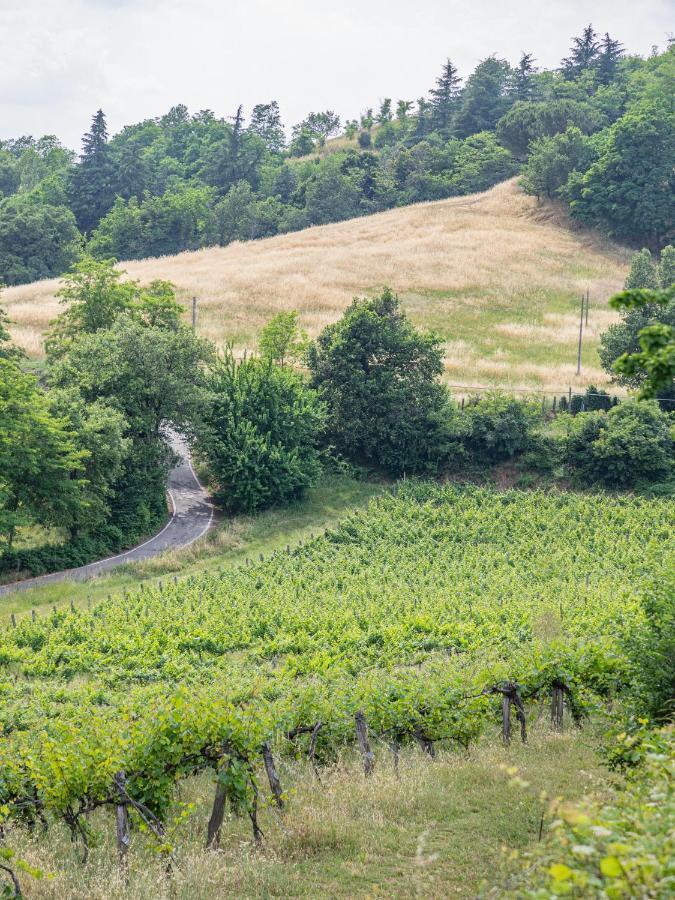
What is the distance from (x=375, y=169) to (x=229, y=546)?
88596mm

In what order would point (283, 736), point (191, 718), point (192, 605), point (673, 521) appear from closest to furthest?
point (191, 718) < point (283, 736) < point (192, 605) < point (673, 521)

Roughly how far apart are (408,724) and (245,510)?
101ft

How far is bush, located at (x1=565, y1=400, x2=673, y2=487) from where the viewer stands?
44062mm

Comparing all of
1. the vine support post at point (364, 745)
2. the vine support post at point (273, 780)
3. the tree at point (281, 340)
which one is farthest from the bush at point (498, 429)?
the vine support post at point (273, 780)

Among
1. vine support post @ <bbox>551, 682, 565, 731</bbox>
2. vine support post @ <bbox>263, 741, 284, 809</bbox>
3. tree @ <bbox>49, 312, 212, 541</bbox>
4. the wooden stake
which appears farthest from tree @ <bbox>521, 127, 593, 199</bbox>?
the wooden stake

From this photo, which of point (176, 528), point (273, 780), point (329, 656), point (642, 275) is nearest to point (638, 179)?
point (642, 275)

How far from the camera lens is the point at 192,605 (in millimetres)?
30594

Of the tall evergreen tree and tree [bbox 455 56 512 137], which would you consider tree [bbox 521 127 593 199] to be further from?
the tall evergreen tree

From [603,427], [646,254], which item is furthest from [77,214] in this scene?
[603,427]

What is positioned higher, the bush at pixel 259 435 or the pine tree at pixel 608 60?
the pine tree at pixel 608 60

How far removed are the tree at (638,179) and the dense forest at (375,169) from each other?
14 cm

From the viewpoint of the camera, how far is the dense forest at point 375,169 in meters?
90.5

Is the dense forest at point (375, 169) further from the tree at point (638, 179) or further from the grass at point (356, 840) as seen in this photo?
the grass at point (356, 840)

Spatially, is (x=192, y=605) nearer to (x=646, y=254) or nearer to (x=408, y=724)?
(x=408, y=724)
